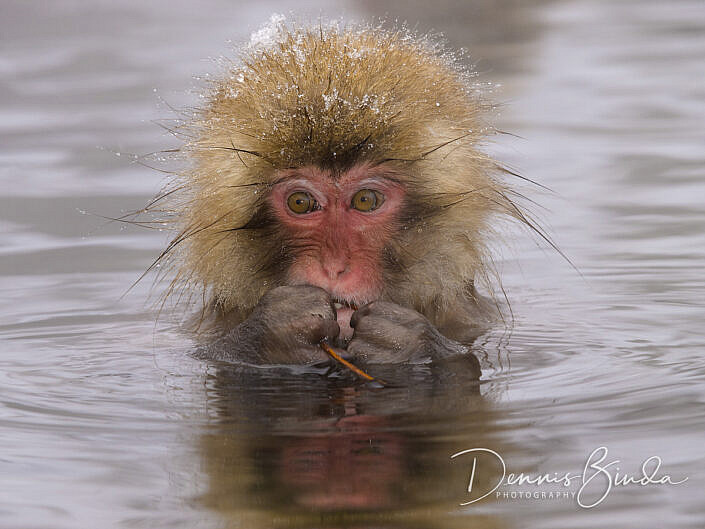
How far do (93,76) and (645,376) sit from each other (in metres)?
8.66

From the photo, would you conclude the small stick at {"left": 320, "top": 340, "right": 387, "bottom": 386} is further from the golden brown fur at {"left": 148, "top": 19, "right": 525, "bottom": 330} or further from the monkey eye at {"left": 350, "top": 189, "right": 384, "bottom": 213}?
the monkey eye at {"left": 350, "top": 189, "right": 384, "bottom": 213}

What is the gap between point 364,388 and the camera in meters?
4.80

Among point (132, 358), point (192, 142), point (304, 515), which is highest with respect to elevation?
point (192, 142)

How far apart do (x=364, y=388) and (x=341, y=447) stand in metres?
0.80

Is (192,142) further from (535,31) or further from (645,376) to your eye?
(535,31)

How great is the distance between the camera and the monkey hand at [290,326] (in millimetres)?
4961

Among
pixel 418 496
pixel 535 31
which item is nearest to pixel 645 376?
pixel 418 496

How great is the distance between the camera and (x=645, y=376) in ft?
15.8

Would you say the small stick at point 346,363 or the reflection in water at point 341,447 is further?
the small stick at point 346,363

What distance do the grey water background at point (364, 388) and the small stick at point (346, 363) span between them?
8 cm
